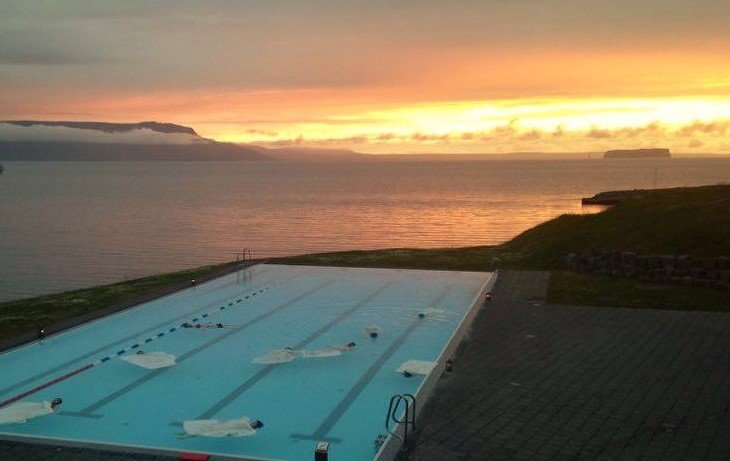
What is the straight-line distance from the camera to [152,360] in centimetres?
1128

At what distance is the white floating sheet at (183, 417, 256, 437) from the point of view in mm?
7984

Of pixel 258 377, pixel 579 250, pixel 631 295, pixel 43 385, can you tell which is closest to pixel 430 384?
pixel 258 377

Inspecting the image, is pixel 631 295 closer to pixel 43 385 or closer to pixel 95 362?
pixel 95 362

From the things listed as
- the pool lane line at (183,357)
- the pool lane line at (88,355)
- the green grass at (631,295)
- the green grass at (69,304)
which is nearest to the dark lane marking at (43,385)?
the pool lane line at (88,355)

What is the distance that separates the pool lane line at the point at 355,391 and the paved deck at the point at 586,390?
1.36 m

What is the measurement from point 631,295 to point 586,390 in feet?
24.3

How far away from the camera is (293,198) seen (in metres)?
90.7

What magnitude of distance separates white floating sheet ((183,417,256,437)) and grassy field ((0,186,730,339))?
7.81 metres

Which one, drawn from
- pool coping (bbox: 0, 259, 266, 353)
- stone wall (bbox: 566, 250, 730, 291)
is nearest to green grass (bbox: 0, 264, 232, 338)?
pool coping (bbox: 0, 259, 266, 353)

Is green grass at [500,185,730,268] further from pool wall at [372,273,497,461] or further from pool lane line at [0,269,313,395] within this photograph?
pool lane line at [0,269,313,395]

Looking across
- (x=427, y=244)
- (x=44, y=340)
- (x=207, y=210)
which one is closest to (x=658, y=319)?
(x=44, y=340)

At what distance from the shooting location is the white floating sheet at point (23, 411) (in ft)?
28.0

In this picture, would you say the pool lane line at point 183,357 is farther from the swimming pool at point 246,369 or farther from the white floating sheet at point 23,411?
the white floating sheet at point 23,411

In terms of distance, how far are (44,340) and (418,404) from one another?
832 centimetres
